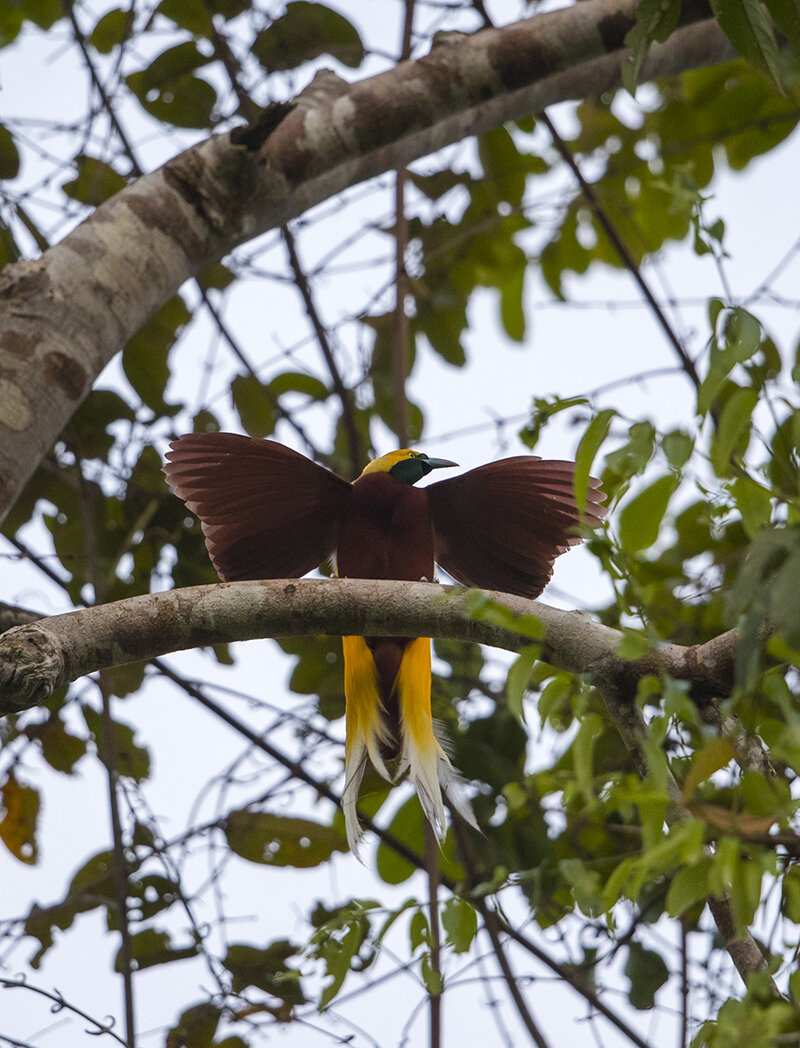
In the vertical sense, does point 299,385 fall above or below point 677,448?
above

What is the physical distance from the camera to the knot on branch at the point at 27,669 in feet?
3.79

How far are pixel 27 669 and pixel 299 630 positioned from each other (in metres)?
0.31

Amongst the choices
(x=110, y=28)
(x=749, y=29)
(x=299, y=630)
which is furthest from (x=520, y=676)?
(x=110, y=28)

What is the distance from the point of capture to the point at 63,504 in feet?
7.49

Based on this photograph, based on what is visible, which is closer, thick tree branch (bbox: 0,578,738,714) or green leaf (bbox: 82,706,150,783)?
thick tree branch (bbox: 0,578,738,714)

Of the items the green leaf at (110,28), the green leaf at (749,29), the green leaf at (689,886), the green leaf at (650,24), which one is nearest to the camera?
the green leaf at (689,886)

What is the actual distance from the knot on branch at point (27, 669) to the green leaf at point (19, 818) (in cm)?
115

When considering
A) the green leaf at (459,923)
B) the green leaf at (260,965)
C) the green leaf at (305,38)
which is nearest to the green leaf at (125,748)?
the green leaf at (260,965)

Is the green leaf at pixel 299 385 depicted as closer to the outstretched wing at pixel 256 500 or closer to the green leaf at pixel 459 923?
the outstretched wing at pixel 256 500

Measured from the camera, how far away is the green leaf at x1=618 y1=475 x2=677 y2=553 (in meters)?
0.81

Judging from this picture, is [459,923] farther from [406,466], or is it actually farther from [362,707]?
[406,466]

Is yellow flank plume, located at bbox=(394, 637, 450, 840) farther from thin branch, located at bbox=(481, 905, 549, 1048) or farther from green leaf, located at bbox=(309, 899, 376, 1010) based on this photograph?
green leaf, located at bbox=(309, 899, 376, 1010)

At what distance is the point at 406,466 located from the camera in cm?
195

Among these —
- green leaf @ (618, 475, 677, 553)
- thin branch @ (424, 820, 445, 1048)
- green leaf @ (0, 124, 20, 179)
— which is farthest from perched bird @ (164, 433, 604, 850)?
green leaf @ (618, 475, 677, 553)
